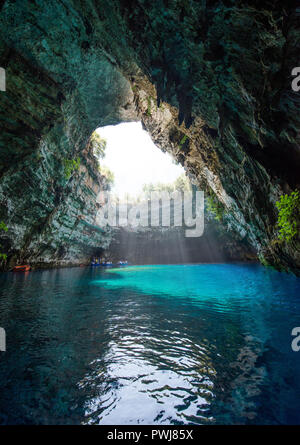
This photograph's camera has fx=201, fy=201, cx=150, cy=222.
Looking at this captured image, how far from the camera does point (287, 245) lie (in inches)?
430

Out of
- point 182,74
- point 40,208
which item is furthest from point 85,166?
point 182,74

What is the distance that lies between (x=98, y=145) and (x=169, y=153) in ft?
38.2

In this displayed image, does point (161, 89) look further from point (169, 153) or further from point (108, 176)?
point (108, 176)

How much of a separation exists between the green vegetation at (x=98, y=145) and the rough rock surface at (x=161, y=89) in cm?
851

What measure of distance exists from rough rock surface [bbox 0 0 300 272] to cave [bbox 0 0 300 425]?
59 mm

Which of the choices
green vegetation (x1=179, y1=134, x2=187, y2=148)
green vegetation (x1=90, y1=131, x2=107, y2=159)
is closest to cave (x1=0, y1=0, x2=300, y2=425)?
green vegetation (x1=179, y1=134, x2=187, y2=148)

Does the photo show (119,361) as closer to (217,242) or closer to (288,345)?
(288,345)

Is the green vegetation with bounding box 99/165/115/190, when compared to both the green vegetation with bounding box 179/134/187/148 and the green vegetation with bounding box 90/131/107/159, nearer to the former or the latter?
the green vegetation with bounding box 90/131/107/159

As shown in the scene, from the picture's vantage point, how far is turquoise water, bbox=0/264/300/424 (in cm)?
238

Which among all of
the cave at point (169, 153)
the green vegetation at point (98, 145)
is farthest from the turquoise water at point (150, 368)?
the green vegetation at point (98, 145)

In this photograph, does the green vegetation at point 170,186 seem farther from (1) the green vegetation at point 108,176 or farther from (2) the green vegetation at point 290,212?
(2) the green vegetation at point 290,212

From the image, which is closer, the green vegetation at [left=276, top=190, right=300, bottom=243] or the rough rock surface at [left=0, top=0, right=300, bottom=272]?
the rough rock surface at [left=0, top=0, right=300, bottom=272]

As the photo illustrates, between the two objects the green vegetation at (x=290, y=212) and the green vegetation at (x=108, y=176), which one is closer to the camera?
the green vegetation at (x=290, y=212)

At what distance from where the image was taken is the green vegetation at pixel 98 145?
25609 mm
